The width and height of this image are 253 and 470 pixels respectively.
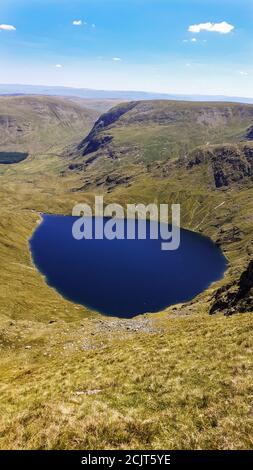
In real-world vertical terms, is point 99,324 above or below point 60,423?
below

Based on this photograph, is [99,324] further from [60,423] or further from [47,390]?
[60,423]

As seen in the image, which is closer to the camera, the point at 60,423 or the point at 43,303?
the point at 60,423

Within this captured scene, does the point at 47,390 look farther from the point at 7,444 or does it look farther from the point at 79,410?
the point at 7,444

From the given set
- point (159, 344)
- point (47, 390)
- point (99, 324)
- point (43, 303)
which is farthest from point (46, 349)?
point (43, 303)

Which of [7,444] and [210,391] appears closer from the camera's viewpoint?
[7,444]
